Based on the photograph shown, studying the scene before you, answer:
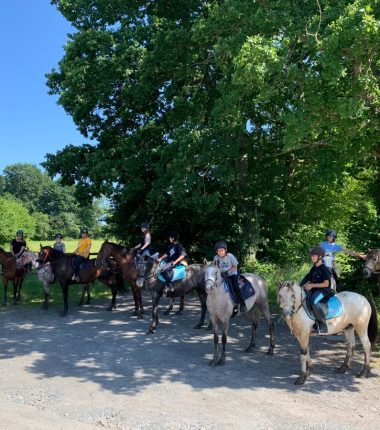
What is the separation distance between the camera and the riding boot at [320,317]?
8086 mm

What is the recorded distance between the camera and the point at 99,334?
11445 millimetres

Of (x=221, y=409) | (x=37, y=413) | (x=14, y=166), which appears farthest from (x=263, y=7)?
(x=14, y=166)

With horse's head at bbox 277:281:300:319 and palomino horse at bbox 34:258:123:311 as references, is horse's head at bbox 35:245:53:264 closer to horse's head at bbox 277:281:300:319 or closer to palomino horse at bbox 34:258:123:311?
palomino horse at bbox 34:258:123:311

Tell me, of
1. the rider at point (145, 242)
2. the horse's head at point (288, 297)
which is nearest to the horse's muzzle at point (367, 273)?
the horse's head at point (288, 297)

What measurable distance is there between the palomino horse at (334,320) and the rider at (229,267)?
1.67 metres

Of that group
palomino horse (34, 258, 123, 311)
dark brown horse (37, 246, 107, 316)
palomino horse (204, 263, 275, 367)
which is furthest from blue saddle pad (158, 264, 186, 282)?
dark brown horse (37, 246, 107, 316)

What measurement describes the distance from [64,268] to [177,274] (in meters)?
4.61

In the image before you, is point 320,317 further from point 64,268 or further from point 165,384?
point 64,268

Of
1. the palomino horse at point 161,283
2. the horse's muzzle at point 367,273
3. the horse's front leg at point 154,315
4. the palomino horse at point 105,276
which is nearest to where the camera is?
the horse's muzzle at point 367,273

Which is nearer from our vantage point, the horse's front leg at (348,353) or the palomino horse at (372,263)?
the horse's front leg at (348,353)

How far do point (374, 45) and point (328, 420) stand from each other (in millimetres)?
8491

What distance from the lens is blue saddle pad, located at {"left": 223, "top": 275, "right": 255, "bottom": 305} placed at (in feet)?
31.5

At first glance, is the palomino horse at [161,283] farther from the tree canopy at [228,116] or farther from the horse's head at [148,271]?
the tree canopy at [228,116]

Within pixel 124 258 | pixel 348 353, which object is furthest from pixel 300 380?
pixel 124 258
